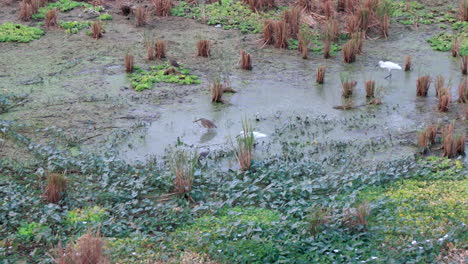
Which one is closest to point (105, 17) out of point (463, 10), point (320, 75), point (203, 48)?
point (203, 48)

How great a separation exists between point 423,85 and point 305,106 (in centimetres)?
155

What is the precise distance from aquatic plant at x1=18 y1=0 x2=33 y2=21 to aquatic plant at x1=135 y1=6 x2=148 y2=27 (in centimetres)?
179

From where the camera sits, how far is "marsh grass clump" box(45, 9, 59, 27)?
443 inches

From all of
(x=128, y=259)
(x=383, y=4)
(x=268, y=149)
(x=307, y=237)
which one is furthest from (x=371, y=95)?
(x=128, y=259)

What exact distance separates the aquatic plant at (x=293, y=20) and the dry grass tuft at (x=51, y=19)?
12.2ft

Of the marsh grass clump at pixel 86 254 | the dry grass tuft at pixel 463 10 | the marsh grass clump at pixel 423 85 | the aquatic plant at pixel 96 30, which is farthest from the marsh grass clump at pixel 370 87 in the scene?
the marsh grass clump at pixel 86 254

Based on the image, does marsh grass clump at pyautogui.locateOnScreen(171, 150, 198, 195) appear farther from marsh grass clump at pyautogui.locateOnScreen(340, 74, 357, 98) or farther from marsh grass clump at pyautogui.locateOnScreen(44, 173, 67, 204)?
marsh grass clump at pyautogui.locateOnScreen(340, 74, 357, 98)

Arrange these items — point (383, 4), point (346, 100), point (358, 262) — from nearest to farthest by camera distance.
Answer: point (358, 262) < point (346, 100) < point (383, 4)

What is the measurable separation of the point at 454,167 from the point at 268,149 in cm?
188

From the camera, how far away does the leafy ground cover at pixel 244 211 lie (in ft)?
16.3

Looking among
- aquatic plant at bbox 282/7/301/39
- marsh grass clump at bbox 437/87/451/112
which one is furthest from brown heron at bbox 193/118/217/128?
aquatic plant at bbox 282/7/301/39

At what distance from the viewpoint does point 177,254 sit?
4.99 meters

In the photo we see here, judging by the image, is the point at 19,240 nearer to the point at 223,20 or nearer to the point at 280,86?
the point at 280,86

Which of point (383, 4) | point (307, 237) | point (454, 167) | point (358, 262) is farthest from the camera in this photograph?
point (383, 4)
